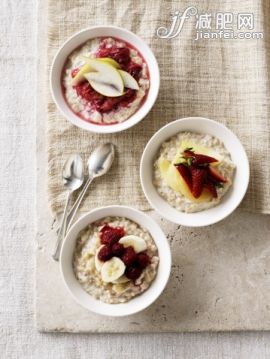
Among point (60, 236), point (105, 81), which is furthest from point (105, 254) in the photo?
point (105, 81)

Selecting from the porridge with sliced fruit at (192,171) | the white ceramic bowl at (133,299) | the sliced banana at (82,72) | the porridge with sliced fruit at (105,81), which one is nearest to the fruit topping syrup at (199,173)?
the porridge with sliced fruit at (192,171)

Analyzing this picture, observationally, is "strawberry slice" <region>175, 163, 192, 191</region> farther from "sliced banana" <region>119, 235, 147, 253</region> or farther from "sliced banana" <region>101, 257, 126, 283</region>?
"sliced banana" <region>101, 257, 126, 283</region>

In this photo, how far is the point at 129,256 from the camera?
2.19m

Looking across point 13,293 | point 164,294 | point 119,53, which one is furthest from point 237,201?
point 13,293

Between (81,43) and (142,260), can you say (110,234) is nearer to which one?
(142,260)

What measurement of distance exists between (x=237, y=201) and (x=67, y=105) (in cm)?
78

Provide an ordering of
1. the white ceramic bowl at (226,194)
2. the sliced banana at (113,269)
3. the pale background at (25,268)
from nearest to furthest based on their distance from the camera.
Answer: the sliced banana at (113,269) → the white ceramic bowl at (226,194) → the pale background at (25,268)

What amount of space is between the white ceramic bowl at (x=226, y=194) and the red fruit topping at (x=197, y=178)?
4.8 inches

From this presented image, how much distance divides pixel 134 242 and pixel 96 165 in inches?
14.6

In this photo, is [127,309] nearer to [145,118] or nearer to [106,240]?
[106,240]

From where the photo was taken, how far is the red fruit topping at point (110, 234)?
2.22 m

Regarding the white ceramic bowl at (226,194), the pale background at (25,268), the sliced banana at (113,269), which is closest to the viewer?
the sliced banana at (113,269)

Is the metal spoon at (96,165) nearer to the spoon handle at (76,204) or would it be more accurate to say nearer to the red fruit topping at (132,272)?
the spoon handle at (76,204)

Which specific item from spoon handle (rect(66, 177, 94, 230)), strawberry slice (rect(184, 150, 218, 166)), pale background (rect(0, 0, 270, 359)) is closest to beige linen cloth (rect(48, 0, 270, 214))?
spoon handle (rect(66, 177, 94, 230))
